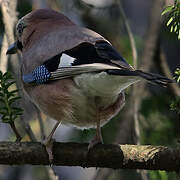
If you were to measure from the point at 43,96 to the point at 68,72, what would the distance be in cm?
37

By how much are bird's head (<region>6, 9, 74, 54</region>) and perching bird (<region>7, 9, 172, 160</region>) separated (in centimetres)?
13

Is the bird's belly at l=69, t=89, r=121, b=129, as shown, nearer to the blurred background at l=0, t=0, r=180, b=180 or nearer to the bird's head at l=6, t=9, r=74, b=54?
the blurred background at l=0, t=0, r=180, b=180

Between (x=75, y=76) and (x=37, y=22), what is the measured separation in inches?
45.4

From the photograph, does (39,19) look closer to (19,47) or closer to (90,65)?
(19,47)

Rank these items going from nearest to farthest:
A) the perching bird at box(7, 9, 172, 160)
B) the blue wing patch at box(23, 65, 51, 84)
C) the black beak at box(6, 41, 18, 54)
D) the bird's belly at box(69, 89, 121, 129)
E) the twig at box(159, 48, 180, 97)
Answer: the perching bird at box(7, 9, 172, 160)
the bird's belly at box(69, 89, 121, 129)
the blue wing patch at box(23, 65, 51, 84)
the black beak at box(6, 41, 18, 54)
the twig at box(159, 48, 180, 97)

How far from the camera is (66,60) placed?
3.23m

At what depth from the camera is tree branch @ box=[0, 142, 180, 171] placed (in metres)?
2.81

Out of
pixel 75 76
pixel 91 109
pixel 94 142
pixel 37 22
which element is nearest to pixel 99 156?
pixel 94 142

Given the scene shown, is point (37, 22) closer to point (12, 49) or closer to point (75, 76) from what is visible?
point (12, 49)

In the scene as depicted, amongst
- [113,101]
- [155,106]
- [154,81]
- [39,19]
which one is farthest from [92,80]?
[155,106]

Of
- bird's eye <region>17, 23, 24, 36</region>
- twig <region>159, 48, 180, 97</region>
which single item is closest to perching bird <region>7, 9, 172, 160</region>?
bird's eye <region>17, 23, 24, 36</region>

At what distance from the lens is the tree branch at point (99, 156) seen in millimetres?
2811

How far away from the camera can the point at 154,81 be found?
7.86 feet

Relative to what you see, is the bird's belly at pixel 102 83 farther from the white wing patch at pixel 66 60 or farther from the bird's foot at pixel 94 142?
the bird's foot at pixel 94 142
